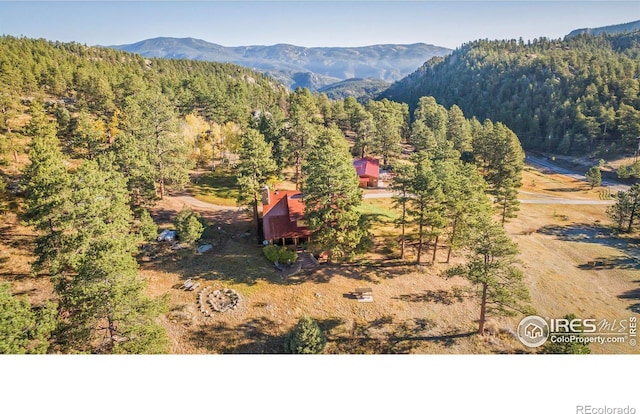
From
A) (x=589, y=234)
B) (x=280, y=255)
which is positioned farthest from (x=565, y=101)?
(x=280, y=255)

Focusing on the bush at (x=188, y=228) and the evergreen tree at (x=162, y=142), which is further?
the evergreen tree at (x=162, y=142)

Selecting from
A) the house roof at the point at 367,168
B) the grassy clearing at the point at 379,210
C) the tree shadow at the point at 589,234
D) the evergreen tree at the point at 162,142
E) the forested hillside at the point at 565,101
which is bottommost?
the tree shadow at the point at 589,234

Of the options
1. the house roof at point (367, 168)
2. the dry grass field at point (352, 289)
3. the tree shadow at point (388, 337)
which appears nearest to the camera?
the tree shadow at point (388, 337)

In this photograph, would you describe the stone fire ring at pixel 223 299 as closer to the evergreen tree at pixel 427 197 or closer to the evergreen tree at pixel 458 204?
the evergreen tree at pixel 427 197

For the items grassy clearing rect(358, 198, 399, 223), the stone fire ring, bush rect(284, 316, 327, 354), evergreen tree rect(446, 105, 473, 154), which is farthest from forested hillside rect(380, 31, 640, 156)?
the stone fire ring

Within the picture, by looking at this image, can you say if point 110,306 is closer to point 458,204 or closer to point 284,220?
point 284,220

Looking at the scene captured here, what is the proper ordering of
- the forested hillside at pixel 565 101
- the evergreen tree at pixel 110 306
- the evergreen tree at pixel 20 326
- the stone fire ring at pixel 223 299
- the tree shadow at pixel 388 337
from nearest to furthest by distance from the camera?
1. the evergreen tree at pixel 20 326
2. the evergreen tree at pixel 110 306
3. the tree shadow at pixel 388 337
4. the stone fire ring at pixel 223 299
5. the forested hillside at pixel 565 101

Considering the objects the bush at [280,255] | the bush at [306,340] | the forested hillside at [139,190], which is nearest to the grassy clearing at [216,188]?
the forested hillside at [139,190]
